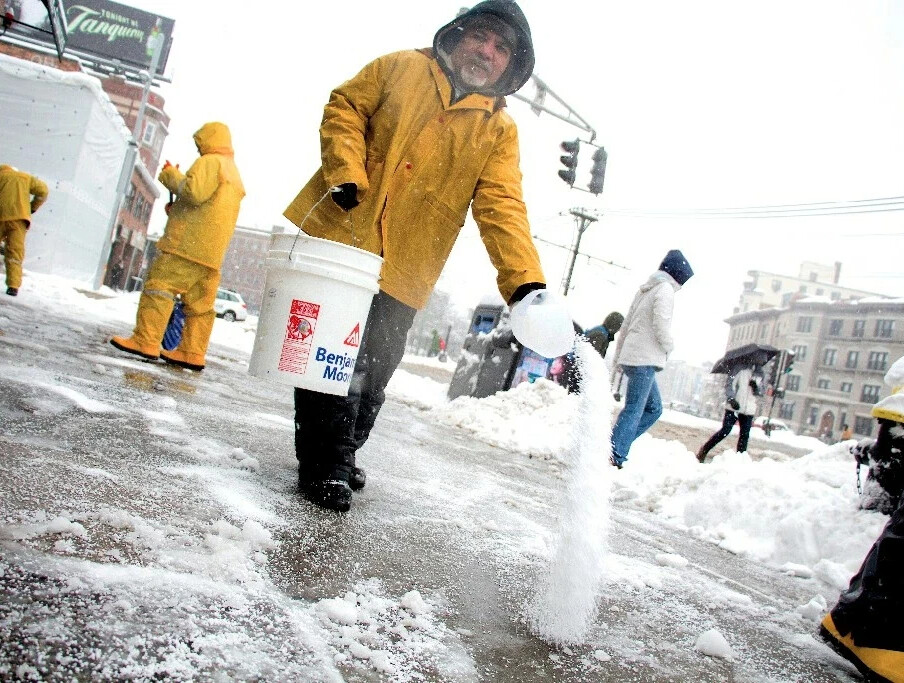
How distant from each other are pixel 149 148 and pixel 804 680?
59.9 meters

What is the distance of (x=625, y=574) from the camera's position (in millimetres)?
2568

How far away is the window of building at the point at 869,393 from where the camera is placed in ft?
199

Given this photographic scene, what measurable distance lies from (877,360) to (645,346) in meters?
66.3

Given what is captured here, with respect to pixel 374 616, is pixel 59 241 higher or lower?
higher

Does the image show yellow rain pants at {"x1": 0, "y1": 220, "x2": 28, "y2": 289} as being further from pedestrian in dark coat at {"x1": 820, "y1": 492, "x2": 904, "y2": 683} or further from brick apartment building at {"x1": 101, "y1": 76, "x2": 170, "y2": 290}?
brick apartment building at {"x1": 101, "y1": 76, "x2": 170, "y2": 290}

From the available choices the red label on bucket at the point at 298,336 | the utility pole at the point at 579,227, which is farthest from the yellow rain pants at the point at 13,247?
the utility pole at the point at 579,227

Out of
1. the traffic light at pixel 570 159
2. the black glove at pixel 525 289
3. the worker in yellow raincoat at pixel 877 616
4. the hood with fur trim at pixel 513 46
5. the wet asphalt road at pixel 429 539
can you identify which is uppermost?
the traffic light at pixel 570 159

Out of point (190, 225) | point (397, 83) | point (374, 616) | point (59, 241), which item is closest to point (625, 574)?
point (374, 616)

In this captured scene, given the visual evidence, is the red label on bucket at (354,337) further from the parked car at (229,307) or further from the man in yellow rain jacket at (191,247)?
the parked car at (229,307)

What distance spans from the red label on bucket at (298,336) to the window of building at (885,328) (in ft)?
230

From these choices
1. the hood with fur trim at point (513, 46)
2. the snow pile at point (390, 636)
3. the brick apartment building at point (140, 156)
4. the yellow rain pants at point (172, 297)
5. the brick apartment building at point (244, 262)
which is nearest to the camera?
the snow pile at point (390, 636)

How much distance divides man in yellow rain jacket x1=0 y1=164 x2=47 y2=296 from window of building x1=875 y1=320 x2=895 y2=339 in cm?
6858

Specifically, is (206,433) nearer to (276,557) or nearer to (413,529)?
(413,529)

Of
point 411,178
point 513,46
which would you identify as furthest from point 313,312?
point 513,46
